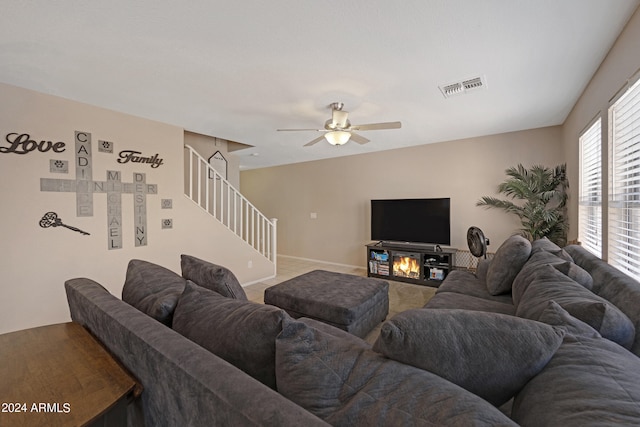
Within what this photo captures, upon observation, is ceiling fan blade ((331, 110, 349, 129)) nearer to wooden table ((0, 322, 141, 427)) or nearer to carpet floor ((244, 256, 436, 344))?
carpet floor ((244, 256, 436, 344))

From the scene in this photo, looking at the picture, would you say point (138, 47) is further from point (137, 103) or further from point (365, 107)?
point (365, 107)

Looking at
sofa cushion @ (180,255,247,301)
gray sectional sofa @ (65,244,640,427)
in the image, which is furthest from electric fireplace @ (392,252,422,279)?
sofa cushion @ (180,255,247,301)

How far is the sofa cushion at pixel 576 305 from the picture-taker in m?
0.92

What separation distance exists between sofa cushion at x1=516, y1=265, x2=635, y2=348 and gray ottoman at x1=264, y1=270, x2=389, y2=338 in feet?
4.04

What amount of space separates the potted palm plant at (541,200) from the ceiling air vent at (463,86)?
1924 millimetres

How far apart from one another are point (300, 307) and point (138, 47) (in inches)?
92.4

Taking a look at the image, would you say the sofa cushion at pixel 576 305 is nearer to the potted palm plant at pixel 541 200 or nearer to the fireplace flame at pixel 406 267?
the potted palm plant at pixel 541 200

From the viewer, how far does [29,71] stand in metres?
2.19

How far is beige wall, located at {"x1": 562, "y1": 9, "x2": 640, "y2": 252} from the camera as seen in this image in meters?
1.62

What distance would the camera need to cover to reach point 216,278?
1.52 metres

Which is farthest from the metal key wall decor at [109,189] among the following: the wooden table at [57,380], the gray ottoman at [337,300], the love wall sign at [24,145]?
the wooden table at [57,380]

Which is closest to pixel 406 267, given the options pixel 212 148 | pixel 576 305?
pixel 576 305

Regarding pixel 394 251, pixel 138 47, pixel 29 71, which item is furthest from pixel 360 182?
pixel 29 71

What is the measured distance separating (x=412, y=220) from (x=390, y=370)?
4099 millimetres
